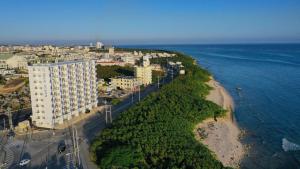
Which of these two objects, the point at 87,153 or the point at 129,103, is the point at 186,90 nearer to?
the point at 129,103

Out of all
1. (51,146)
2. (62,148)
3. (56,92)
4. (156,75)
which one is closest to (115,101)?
(56,92)

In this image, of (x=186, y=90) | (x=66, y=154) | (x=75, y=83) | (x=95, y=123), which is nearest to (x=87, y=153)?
(x=66, y=154)

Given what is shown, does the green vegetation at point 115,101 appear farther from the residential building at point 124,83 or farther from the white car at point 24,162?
the white car at point 24,162

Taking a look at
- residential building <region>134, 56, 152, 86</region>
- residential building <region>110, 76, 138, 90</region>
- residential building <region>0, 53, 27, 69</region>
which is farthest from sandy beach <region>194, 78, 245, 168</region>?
residential building <region>0, 53, 27, 69</region>

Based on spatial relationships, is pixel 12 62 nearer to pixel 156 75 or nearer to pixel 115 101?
pixel 156 75

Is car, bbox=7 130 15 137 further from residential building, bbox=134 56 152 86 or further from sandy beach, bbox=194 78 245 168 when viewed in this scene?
residential building, bbox=134 56 152 86

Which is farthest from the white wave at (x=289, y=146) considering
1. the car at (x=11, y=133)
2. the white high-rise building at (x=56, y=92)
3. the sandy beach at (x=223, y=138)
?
the car at (x=11, y=133)
